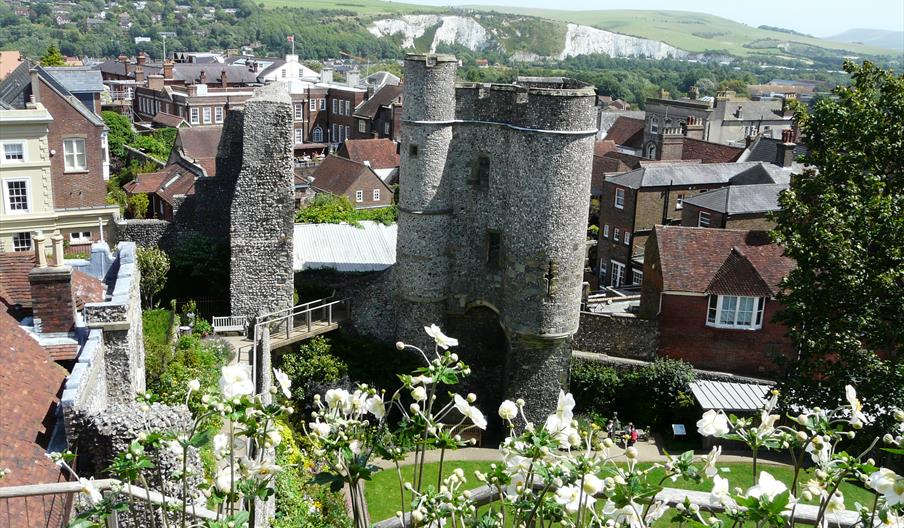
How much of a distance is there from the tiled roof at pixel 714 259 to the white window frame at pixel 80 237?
76.6 feet

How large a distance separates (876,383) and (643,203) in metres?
24.2

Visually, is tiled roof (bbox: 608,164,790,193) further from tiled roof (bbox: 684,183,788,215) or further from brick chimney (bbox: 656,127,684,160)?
brick chimney (bbox: 656,127,684,160)

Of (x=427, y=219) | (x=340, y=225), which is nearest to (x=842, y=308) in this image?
(x=427, y=219)

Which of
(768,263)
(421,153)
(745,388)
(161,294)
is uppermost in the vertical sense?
(421,153)

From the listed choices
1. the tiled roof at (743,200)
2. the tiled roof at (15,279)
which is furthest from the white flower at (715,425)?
the tiled roof at (743,200)

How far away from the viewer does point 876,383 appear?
1592 centimetres

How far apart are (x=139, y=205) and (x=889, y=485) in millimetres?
35271

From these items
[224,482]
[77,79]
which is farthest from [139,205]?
[224,482]

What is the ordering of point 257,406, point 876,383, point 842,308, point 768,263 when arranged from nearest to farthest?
point 257,406 → point 876,383 → point 842,308 → point 768,263

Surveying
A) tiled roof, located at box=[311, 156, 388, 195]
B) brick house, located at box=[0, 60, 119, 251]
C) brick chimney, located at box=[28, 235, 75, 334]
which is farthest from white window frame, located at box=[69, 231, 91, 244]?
brick chimney, located at box=[28, 235, 75, 334]

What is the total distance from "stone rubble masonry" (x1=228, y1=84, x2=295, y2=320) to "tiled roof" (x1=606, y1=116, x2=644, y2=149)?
52557 millimetres

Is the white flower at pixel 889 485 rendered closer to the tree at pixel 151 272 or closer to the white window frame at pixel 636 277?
the tree at pixel 151 272

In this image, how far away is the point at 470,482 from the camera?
19547 mm

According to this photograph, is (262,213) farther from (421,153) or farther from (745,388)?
(745,388)
